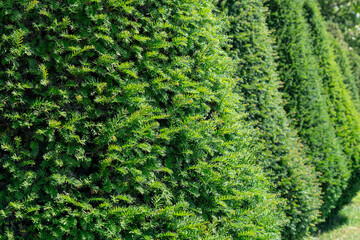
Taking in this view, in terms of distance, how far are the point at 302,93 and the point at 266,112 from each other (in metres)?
2.15

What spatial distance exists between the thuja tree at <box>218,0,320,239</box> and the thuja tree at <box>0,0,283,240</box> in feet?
5.32

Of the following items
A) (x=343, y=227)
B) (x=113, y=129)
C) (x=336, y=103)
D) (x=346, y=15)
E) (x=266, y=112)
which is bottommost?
(x=343, y=227)

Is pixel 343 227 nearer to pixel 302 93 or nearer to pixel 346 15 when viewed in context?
pixel 302 93

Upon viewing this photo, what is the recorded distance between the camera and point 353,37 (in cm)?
1584

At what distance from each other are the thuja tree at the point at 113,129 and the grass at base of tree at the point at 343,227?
4.89 metres

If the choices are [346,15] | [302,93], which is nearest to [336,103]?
[302,93]

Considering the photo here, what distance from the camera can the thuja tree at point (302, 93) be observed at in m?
6.64

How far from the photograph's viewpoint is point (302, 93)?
22.4ft

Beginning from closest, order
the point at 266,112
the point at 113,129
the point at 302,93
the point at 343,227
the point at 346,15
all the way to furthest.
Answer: the point at 113,129
the point at 266,112
the point at 302,93
the point at 343,227
the point at 346,15

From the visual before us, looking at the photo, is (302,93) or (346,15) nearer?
(302,93)

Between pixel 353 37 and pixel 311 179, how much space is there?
12727mm

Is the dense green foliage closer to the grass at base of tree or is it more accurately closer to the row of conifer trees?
the grass at base of tree

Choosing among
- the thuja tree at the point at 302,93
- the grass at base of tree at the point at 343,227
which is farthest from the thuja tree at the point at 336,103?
the thuja tree at the point at 302,93

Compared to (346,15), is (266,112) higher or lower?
lower
